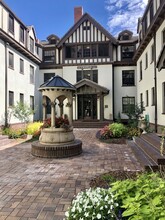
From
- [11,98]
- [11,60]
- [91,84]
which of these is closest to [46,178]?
[11,98]

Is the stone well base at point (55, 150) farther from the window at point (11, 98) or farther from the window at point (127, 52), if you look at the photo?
the window at point (127, 52)

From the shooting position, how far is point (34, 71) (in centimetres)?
2261

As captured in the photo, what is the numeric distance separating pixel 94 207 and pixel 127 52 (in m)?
22.4

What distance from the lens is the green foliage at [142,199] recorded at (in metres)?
2.03

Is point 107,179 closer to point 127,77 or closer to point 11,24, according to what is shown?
point 11,24

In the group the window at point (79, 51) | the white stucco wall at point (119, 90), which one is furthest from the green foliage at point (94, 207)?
the window at point (79, 51)

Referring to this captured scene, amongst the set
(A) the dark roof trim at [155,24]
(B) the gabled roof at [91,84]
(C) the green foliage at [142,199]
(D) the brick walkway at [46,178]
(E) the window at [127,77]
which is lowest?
(D) the brick walkway at [46,178]

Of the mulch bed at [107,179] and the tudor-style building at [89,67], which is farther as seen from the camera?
the tudor-style building at [89,67]

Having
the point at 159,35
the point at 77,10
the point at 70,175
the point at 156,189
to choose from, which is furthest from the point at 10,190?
the point at 77,10

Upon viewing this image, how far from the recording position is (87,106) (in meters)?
22.3

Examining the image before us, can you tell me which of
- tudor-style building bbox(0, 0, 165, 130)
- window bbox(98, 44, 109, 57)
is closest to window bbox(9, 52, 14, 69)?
tudor-style building bbox(0, 0, 165, 130)

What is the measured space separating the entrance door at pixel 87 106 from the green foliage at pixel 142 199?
1919 centimetres

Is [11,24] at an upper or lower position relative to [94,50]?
upper

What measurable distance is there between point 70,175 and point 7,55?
13203mm
